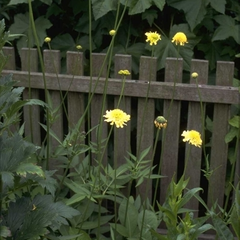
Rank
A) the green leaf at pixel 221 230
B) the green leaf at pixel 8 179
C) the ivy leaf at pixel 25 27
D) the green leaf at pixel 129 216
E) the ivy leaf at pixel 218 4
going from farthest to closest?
1. the ivy leaf at pixel 25 27
2. the ivy leaf at pixel 218 4
3. the green leaf at pixel 129 216
4. the green leaf at pixel 221 230
5. the green leaf at pixel 8 179

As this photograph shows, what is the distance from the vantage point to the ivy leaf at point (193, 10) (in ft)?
11.2

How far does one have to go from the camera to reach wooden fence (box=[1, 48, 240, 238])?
10.7ft

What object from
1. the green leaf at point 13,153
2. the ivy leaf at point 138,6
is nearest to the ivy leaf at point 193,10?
the ivy leaf at point 138,6

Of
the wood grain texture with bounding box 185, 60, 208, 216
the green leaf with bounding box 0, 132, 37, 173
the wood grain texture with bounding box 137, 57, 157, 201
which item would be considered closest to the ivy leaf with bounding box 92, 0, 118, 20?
the wood grain texture with bounding box 137, 57, 157, 201

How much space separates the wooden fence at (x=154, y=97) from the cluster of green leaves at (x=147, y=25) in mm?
211

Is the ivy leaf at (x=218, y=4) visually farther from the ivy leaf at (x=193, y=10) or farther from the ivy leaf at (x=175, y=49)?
the ivy leaf at (x=175, y=49)

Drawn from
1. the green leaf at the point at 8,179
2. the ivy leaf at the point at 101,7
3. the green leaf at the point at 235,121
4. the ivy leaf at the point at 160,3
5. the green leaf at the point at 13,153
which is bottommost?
Result: the green leaf at the point at 235,121

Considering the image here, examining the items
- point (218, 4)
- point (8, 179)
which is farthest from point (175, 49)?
point (8, 179)

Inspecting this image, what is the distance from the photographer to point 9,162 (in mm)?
2027

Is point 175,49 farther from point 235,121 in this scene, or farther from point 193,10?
point 235,121

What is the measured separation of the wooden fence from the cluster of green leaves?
0.21 metres

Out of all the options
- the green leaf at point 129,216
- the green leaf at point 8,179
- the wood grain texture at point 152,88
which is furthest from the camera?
the wood grain texture at point 152,88

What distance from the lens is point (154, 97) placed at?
3.32 meters

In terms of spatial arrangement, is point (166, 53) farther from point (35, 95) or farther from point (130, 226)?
point (130, 226)
